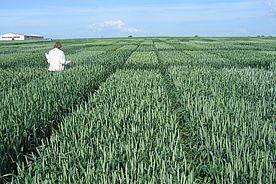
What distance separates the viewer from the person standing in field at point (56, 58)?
12.3 meters

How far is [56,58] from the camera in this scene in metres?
12.6

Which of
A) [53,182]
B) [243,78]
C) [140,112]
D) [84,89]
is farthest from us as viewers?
[243,78]

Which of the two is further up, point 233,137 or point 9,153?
point 233,137

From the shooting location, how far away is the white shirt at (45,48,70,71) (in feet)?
40.5

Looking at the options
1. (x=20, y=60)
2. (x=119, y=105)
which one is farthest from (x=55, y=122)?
(x=20, y=60)

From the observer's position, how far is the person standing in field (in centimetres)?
1230

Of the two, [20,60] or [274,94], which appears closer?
[274,94]

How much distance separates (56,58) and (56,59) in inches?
2.0

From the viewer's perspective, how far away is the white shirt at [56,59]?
12336 mm

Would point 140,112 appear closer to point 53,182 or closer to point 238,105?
point 238,105

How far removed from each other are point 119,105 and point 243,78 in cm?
534

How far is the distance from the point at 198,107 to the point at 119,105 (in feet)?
4.87

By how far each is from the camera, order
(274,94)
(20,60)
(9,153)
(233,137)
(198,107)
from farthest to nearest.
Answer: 1. (20,60)
2. (274,94)
3. (198,107)
4. (9,153)
5. (233,137)

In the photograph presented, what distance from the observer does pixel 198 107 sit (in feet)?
22.0
